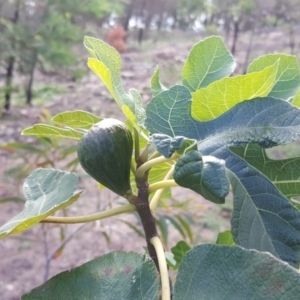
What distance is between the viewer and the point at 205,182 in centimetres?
26

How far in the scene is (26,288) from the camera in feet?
6.48

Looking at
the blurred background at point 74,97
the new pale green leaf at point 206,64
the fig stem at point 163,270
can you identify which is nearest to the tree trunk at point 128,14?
the blurred background at point 74,97

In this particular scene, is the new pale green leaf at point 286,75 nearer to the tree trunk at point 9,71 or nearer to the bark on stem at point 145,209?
the bark on stem at point 145,209

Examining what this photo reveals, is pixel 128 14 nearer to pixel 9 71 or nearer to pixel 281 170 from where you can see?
pixel 9 71

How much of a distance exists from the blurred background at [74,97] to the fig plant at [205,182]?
0.20 metres

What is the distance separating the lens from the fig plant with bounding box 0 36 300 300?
0.85ft

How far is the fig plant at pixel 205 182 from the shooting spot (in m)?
0.26

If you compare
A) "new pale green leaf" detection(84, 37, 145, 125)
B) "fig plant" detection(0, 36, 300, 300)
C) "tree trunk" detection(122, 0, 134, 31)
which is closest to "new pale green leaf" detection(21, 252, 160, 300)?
"fig plant" detection(0, 36, 300, 300)

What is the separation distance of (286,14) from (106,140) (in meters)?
7.71

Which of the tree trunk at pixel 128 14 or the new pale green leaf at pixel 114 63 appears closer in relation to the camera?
the new pale green leaf at pixel 114 63

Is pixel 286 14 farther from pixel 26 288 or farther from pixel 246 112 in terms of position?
pixel 246 112

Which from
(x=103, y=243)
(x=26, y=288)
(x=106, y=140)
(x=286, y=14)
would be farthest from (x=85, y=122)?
(x=286, y=14)

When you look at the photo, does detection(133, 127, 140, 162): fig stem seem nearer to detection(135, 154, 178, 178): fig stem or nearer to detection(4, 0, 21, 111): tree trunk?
detection(135, 154, 178, 178): fig stem

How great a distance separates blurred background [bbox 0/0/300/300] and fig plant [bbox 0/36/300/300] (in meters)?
0.20
